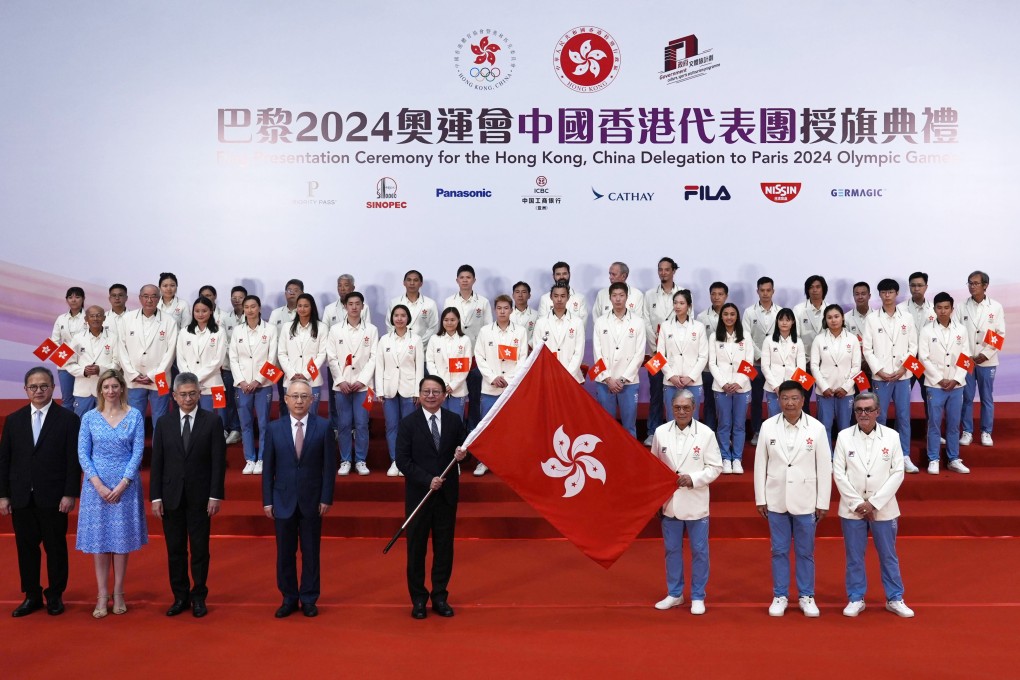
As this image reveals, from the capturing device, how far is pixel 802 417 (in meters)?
5.20

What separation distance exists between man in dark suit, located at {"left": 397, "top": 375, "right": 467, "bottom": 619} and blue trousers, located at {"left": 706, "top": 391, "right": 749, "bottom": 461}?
117 inches

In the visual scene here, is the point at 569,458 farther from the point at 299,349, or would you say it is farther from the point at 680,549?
the point at 299,349

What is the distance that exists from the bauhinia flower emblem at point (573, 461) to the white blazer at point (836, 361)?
3089 mm

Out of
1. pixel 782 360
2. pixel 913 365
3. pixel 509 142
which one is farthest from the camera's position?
pixel 509 142

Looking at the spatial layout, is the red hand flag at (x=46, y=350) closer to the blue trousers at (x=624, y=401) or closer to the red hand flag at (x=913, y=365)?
the blue trousers at (x=624, y=401)

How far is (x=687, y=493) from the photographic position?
515 centimetres

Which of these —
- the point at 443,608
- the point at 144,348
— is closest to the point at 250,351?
the point at 144,348

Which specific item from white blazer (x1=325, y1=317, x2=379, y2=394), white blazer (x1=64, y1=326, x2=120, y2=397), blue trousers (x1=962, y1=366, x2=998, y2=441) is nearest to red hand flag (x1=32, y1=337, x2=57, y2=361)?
white blazer (x1=64, y1=326, x2=120, y2=397)

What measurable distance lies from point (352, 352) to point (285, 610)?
2.79 m

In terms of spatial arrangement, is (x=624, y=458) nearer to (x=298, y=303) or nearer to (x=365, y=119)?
(x=298, y=303)

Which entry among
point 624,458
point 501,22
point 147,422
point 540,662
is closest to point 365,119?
point 501,22

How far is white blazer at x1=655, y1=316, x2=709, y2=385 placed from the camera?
7.34 metres

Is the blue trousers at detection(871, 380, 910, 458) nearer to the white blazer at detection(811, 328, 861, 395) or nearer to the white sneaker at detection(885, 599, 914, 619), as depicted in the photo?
the white blazer at detection(811, 328, 861, 395)

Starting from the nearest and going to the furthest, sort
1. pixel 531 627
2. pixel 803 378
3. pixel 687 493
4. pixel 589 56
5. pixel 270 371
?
pixel 531 627 → pixel 687 493 → pixel 803 378 → pixel 270 371 → pixel 589 56
